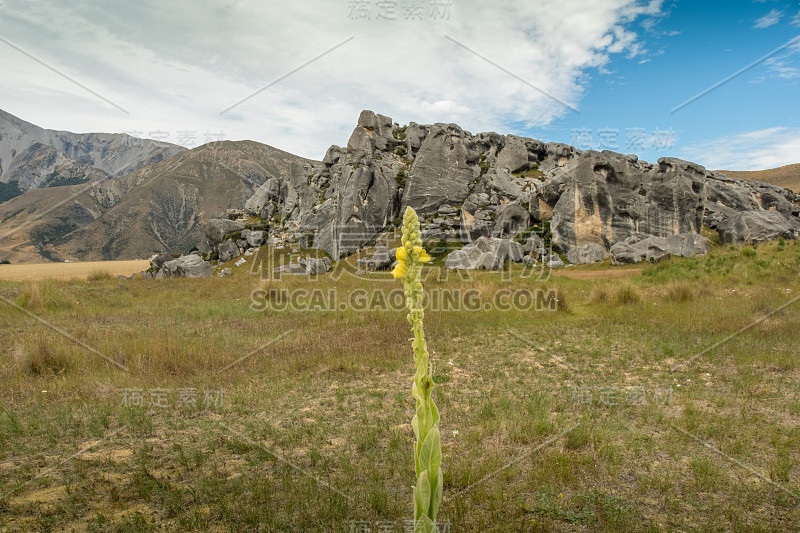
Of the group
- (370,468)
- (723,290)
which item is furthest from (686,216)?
(370,468)

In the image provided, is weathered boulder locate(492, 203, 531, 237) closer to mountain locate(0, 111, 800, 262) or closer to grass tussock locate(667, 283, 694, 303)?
mountain locate(0, 111, 800, 262)

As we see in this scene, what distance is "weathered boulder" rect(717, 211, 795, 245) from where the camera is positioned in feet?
102

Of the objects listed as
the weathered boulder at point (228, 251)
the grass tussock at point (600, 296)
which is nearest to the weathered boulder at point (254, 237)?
the weathered boulder at point (228, 251)

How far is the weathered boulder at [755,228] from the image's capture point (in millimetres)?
31047

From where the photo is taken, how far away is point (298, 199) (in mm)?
52531

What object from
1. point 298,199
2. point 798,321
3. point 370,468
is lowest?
point 370,468

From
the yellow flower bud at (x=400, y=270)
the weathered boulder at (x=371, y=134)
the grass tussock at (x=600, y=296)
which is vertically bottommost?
the grass tussock at (x=600, y=296)

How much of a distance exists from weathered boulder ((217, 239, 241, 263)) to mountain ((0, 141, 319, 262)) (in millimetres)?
39035

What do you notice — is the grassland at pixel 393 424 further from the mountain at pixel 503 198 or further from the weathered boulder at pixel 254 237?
the weathered boulder at pixel 254 237

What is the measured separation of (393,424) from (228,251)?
147 feet

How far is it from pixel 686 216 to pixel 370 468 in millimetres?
39640

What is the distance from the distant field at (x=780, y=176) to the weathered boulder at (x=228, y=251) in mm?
94390

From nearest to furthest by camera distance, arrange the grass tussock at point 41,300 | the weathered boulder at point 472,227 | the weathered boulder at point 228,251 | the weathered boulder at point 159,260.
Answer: the grass tussock at point 41,300 → the weathered boulder at point 159,260 → the weathered boulder at point 472,227 → the weathered boulder at point 228,251

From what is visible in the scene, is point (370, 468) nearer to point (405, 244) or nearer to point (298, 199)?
point (405, 244)
